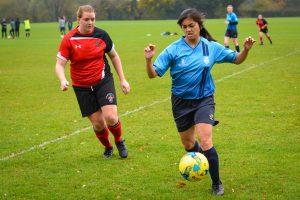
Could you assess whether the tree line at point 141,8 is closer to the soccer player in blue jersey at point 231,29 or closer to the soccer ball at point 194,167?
the soccer player in blue jersey at point 231,29

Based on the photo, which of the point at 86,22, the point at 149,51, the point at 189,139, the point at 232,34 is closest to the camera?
the point at 149,51

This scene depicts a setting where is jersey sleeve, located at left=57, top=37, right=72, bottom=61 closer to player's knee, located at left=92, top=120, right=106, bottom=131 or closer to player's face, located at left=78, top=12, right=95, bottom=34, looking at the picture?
player's face, located at left=78, top=12, right=95, bottom=34

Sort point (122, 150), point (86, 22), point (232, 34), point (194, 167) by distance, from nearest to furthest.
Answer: point (194, 167) → point (86, 22) → point (122, 150) → point (232, 34)

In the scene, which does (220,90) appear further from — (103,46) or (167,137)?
(103,46)

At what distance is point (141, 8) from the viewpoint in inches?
3942

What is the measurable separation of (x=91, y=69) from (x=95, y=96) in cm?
42

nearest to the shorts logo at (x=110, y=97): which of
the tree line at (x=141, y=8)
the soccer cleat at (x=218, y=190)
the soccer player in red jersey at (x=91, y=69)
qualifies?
the soccer player in red jersey at (x=91, y=69)

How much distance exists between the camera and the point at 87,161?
26.7 feet

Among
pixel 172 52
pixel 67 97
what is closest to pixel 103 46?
pixel 172 52

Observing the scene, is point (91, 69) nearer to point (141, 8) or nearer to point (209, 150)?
point (209, 150)

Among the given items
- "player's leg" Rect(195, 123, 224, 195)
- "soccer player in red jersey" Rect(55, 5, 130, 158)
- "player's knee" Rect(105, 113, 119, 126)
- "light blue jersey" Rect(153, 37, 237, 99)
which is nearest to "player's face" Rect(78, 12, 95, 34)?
"soccer player in red jersey" Rect(55, 5, 130, 158)

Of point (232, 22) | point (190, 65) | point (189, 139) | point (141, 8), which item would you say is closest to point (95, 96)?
point (189, 139)

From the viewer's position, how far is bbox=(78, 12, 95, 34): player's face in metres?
7.43

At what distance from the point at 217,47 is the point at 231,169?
1.85 meters
